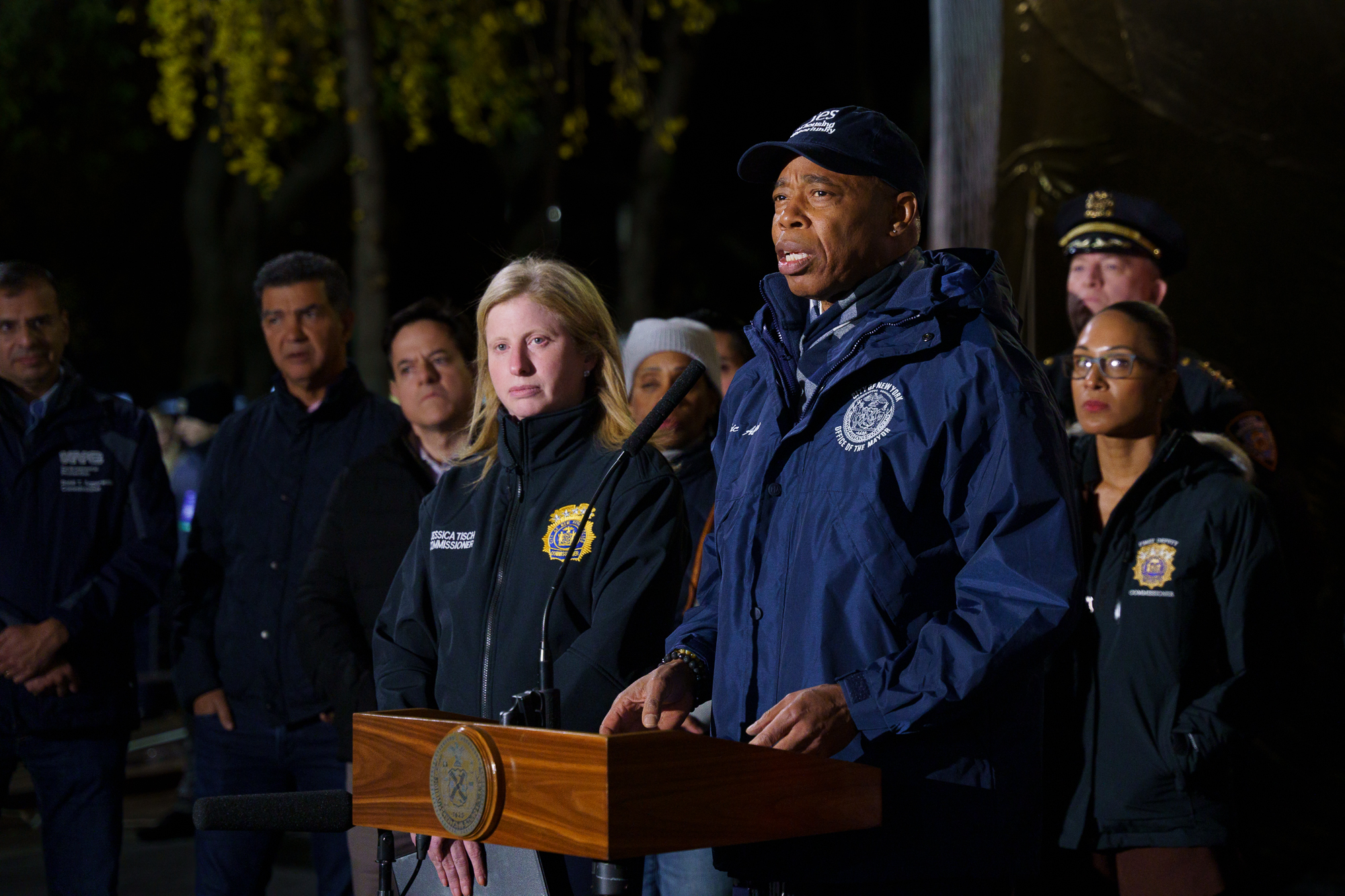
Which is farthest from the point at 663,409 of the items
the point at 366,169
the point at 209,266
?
the point at 209,266

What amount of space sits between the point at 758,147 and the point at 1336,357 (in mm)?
4030

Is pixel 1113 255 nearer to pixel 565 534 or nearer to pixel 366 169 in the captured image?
pixel 565 534

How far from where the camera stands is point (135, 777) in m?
9.17

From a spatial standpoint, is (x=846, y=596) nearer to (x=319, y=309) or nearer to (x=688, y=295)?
(x=319, y=309)

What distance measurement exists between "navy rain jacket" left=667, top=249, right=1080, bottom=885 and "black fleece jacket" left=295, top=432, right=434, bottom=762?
1.95 m

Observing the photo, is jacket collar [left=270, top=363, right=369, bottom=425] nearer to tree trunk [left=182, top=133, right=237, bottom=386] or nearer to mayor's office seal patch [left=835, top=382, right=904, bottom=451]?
mayor's office seal patch [left=835, top=382, right=904, bottom=451]

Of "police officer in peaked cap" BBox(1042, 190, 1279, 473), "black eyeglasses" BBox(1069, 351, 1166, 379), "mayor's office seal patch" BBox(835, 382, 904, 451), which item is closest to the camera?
"mayor's office seal patch" BBox(835, 382, 904, 451)

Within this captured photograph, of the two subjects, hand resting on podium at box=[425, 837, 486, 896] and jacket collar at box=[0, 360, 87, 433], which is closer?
hand resting on podium at box=[425, 837, 486, 896]

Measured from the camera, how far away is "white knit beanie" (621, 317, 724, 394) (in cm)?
494

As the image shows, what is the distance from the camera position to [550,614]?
2650 mm

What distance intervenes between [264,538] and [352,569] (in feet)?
1.80

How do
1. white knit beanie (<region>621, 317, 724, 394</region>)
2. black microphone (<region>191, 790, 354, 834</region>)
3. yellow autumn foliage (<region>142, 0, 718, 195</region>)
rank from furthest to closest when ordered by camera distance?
yellow autumn foliage (<region>142, 0, 718, 195</region>) → white knit beanie (<region>621, 317, 724, 394</region>) → black microphone (<region>191, 790, 354, 834</region>)

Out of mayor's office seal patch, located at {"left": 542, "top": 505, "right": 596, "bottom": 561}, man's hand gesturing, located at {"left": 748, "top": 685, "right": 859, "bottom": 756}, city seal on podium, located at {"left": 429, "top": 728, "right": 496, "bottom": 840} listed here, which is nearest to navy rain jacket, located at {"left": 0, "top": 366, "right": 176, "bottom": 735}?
mayor's office seal patch, located at {"left": 542, "top": 505, "right": 596, "bottom": 561}

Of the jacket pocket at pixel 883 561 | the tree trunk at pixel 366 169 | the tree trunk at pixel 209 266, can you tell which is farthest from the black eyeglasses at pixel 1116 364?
the tree trunk at pixel 209 266
